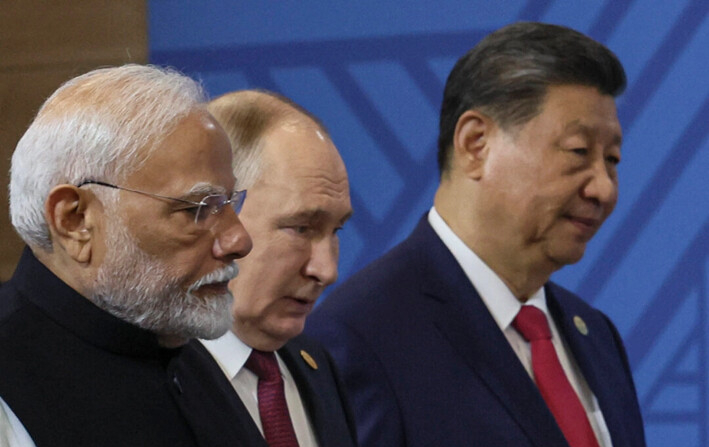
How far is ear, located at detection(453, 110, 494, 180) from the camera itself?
2.24m

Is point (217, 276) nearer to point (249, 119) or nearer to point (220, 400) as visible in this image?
point (220, 400)

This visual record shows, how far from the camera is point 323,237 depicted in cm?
183

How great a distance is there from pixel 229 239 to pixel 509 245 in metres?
0.86

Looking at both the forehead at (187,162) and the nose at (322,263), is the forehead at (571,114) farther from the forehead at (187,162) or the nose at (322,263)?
the forehead at (187,162)

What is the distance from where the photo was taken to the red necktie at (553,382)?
7.07ft

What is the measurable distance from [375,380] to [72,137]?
0.77 metres

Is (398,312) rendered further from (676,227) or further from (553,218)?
(676,227)

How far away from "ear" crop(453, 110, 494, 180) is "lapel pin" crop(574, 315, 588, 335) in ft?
1.36

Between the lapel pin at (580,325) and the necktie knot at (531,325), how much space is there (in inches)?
6.6

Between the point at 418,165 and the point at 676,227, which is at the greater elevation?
the point at 676,227

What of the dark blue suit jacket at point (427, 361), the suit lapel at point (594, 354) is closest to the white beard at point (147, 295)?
the dark blue suit jacket at point (427, 361)

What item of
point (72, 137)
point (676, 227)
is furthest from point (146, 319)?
point (676, 227)

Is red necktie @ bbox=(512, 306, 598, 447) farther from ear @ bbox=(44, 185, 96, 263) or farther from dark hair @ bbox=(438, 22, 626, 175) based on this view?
ear @ bbox=(44, 185, 96, 263)

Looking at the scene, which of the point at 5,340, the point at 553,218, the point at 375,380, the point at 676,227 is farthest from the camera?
the point at 676,227
